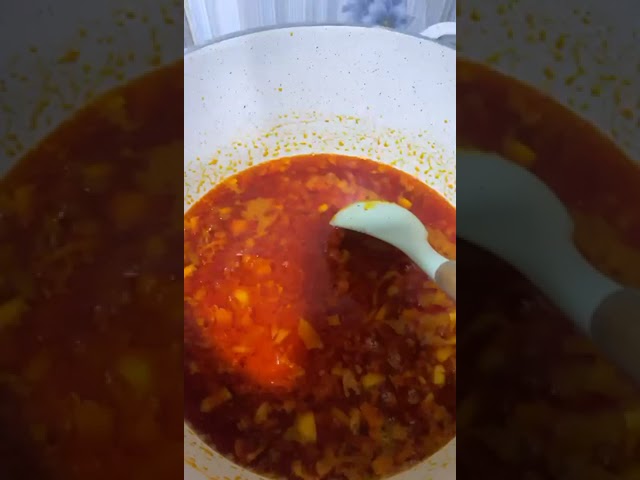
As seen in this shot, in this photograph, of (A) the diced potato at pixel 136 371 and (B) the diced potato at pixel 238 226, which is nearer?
(A) the diced potato at pixel 136 371

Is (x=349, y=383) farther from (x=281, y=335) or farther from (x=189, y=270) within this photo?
(x=189, y=270)

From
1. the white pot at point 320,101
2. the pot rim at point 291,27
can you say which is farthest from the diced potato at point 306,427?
the pot rim at point 291,27

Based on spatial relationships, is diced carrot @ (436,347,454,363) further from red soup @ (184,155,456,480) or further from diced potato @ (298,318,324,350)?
diced potato @ (298,318,324,350)

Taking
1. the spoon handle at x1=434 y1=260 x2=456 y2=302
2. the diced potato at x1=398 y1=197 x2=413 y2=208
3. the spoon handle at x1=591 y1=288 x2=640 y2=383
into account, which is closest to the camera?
the spoon handle at x1=591 y1=288 x2=640 y2=383

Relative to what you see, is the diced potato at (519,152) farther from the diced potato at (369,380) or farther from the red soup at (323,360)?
the diced potato at (369,380)

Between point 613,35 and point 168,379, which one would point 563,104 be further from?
point 168,379

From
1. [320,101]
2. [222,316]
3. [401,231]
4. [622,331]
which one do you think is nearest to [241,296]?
[222,316]

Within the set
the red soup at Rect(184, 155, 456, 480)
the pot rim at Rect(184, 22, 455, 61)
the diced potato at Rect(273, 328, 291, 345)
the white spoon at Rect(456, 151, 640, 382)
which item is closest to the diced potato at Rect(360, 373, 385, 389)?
the red soup at Rect(184, 155, 456, 480)
